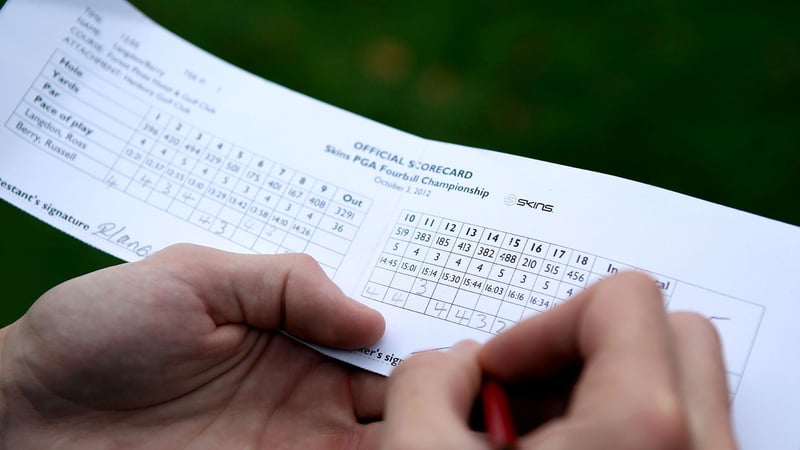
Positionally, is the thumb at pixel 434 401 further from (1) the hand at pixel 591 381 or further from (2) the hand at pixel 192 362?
(2) the hand at pixel 192 362

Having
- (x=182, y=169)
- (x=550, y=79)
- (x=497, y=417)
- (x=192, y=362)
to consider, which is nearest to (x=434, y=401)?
(x=497, y=417)

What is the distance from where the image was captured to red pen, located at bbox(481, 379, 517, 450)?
1.67 ft

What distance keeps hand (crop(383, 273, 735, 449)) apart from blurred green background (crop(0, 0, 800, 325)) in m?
0.77

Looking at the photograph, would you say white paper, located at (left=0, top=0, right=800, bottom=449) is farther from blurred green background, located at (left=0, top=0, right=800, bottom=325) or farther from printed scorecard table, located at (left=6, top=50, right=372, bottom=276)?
blurred green background, located at (left=0, top=0, right=800, bottom=325)

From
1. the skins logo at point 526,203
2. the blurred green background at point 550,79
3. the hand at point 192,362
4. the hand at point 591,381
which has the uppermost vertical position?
the blurred green background at point 550,79

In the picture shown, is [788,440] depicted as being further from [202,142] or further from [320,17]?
[320,17]

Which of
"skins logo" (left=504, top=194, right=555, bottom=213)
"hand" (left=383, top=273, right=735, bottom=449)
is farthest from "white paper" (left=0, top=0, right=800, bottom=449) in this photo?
"hand" (left=383, top=273, right=735, bottom=449)

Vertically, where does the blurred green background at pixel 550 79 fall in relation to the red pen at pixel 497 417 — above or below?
above

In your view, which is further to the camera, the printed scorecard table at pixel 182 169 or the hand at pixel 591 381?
the printed scorecard table at pixel 182 169

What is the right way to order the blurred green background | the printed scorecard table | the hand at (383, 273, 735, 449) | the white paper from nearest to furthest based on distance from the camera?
the hand at (383, 273, 735, 449) < the white paper < the printed scorecard table < the blurred green background

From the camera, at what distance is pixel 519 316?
2.52 feet

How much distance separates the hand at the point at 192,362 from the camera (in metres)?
0.76

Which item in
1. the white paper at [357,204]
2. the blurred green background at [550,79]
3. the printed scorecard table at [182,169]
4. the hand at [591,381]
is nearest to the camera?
the hand at [591,381]

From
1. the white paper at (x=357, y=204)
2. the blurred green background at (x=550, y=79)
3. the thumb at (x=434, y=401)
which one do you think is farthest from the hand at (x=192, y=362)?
the blurred green background at (x=550, y=79)
